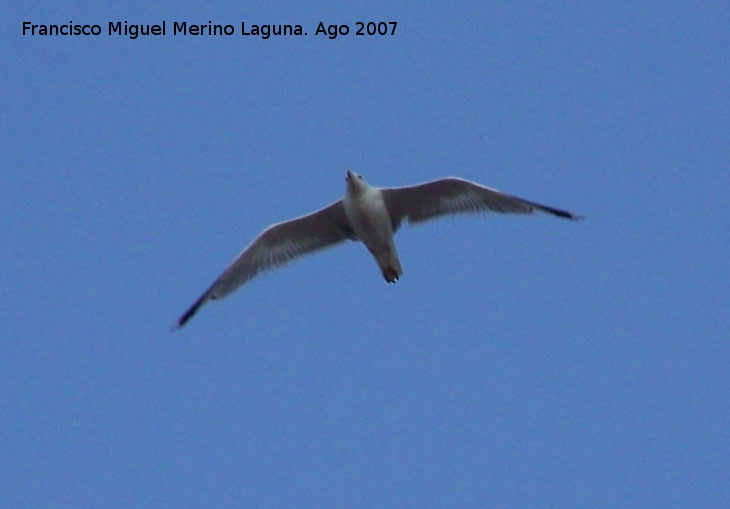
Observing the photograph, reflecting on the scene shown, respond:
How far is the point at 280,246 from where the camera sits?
50.8ft

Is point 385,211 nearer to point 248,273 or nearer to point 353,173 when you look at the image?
point 353,173

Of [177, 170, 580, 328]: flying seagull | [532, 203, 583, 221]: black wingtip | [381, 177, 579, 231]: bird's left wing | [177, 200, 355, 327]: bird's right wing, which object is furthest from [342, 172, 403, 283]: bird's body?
[532, 203, 583, 221]: black wingtip

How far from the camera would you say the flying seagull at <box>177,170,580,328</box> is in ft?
48.0

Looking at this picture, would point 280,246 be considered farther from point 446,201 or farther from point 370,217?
point 446,201

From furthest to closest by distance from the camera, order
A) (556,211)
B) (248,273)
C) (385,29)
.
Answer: (385,29) < (248,273) < (556,211)

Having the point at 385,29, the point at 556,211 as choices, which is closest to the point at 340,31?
the point at 385,29

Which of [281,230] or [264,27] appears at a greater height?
[264,27]

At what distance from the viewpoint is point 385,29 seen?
16562 mm

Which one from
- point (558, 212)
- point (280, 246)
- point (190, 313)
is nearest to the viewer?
point (558, 212)

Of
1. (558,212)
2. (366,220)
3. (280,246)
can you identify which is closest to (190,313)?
(280,246)

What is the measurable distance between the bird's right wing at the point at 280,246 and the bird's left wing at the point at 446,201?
2.14 ft

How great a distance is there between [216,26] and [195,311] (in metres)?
3.57

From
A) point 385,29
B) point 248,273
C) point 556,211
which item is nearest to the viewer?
point 556,211

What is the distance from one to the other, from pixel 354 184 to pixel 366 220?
435 mm
